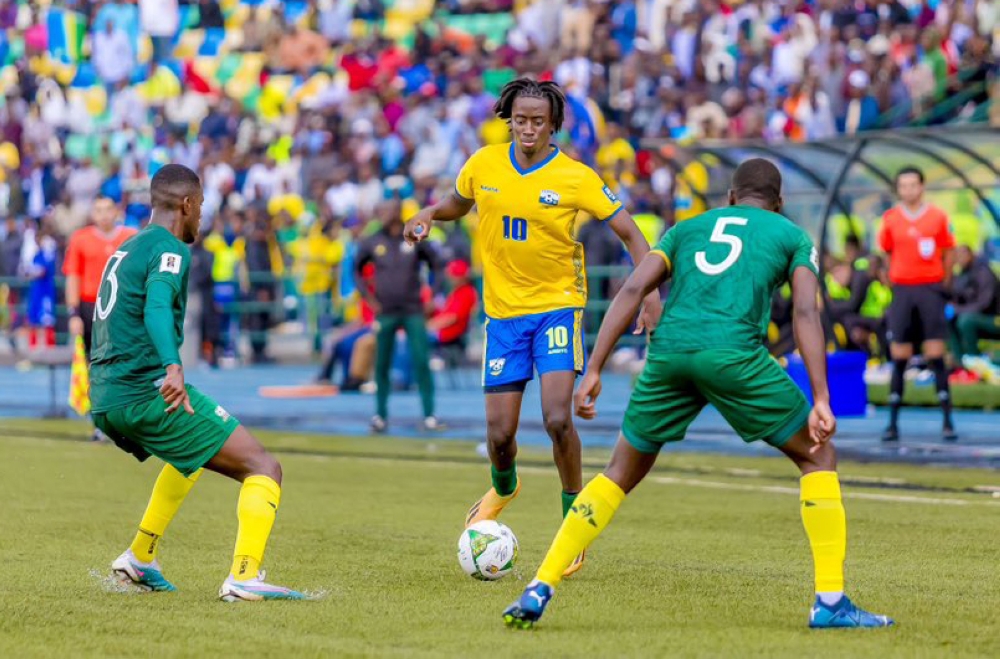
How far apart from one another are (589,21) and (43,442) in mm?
16270

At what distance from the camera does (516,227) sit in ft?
29.6

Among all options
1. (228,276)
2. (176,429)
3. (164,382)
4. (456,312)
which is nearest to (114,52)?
(228,276)

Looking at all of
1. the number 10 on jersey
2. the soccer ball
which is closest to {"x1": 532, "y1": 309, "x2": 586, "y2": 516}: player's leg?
the number 10 on jersey

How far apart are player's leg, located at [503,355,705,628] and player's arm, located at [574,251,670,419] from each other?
18 centimetres

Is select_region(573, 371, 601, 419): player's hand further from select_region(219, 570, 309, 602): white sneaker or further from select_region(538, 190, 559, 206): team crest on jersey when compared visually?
select_region(538, 190, 559, 206): team crest on jersey

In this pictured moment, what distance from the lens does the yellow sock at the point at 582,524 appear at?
Result: 22.6 feet

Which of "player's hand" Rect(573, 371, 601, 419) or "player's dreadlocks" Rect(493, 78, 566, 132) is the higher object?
"player's dreadlocks" Rect(493, 78, 566, 132)

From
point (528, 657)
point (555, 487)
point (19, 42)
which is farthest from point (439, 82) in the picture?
point (528, 657)

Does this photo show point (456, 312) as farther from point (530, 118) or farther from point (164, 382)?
point (164, 382)

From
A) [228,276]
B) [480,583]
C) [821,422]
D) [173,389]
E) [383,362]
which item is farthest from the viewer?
[228,276]

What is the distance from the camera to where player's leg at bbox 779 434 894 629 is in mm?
6871

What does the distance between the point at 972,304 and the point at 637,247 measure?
13.6m

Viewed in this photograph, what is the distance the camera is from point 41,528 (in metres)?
10.5

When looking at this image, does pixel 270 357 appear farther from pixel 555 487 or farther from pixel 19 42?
pixel 555 487
